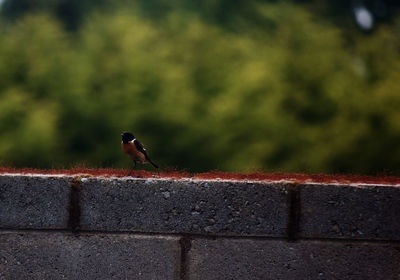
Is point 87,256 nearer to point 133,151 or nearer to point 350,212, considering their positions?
point 133,151

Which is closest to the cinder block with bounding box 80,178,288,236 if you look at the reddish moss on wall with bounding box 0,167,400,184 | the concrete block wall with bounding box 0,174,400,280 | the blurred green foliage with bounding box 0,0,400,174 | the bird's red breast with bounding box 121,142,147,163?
the concrete block wall with bounding box 0,174,400,280

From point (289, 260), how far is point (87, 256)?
1.31 meters

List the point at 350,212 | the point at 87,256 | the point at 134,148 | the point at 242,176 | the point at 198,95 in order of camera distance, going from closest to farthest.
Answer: the point at 350,212 → the point at 87,256 → the point at 242,176 → the point at 134,148 → the point at 198,95

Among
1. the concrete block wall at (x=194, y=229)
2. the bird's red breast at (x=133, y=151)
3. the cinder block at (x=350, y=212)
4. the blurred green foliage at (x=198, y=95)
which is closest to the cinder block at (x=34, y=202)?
the concrete block wall at (x=194, y=229)

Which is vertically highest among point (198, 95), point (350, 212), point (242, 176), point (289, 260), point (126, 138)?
point (198, 95)

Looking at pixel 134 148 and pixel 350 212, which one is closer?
pixel 350 212

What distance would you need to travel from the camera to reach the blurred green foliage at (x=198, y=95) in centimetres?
1533

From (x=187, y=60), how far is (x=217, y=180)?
1436 cm

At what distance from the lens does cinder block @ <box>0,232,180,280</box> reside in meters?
3.34

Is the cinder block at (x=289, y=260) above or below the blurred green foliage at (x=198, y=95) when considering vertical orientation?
below

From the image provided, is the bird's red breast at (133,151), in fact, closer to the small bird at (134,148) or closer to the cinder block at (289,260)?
the small bird at (134,148)

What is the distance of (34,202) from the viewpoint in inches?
136

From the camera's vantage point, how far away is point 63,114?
1584 cm

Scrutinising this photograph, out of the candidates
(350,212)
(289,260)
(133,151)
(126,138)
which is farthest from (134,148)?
(350,212)
